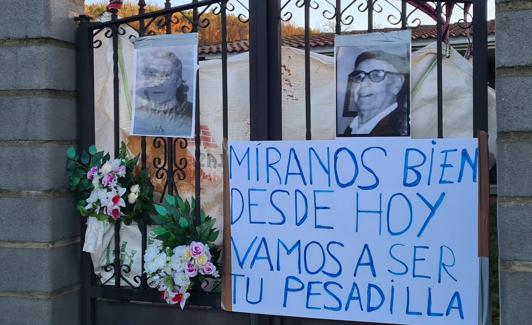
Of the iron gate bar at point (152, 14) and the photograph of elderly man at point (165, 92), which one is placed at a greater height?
the iron gate bar at point (152, 14)

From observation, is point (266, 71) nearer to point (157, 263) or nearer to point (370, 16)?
point (370, 16)

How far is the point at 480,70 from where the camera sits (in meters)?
2.98

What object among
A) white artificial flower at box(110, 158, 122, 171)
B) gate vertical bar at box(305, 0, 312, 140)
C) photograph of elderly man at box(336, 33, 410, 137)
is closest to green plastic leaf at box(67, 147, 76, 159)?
white artificial flower at box(110, 158, 122, 171)

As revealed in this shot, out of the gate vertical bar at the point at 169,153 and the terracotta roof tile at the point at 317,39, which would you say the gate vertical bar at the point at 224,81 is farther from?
the gate vertical bar at the point at 169,153

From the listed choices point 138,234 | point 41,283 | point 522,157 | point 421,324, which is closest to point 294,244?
Answer: point 421,324

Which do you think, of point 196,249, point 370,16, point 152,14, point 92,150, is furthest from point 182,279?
point 370,16

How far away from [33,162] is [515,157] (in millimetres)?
2456

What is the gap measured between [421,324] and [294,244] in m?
0.72

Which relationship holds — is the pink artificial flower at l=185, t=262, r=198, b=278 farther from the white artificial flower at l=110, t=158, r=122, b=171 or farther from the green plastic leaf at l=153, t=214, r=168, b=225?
the white artificial flower at l=110, t=158, r=122, b=171

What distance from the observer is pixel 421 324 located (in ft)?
9.89

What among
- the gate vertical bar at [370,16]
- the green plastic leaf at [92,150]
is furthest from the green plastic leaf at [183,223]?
the gate vertical bar at [370,16]

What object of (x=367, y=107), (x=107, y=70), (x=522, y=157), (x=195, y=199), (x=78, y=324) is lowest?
(x=78, y=324)

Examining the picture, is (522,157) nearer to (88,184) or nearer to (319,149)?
(319,149)

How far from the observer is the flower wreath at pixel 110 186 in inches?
135
